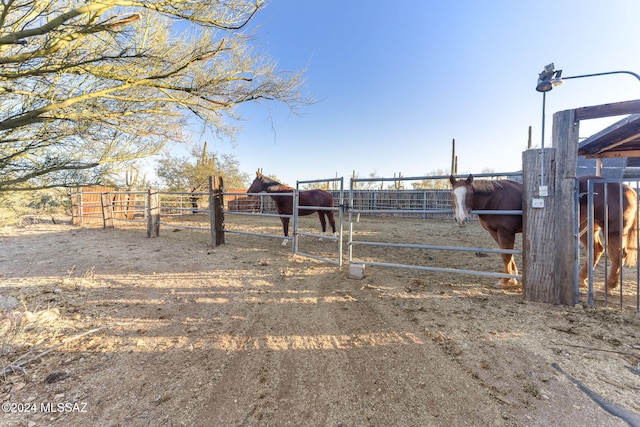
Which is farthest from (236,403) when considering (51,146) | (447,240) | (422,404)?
(447,240)

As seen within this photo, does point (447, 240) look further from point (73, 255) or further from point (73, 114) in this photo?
point (73, 255)

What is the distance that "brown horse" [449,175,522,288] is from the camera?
9.93 feet

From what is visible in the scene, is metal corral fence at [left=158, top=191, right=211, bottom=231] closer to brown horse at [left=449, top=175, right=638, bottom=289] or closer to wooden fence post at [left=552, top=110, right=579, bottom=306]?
brown horse at [left=449, top=175, right=638, bottom=289]

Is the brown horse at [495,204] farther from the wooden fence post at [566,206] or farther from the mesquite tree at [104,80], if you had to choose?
the mesquite tree at [104,80]

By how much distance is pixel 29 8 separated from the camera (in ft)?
8.11

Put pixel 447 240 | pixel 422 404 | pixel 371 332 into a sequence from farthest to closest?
pixel 447 240, pixel 371 332, pixel 422 404

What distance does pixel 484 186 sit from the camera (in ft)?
10.5

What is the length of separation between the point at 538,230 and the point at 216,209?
554 cm

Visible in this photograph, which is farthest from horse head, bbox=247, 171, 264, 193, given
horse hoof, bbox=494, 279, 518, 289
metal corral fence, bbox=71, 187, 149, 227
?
horse hoof, bbox=494, 279, 518, 289

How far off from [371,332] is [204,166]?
16421 millimetres

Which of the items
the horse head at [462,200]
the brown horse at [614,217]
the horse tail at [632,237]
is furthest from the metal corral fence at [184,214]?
the horse tail at [632,237]

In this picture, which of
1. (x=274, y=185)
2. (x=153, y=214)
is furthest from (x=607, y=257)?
(x=153, y=214)

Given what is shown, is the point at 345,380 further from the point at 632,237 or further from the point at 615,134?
the point at 615,134

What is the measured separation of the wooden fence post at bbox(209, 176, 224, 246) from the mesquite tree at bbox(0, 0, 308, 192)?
1460mm
